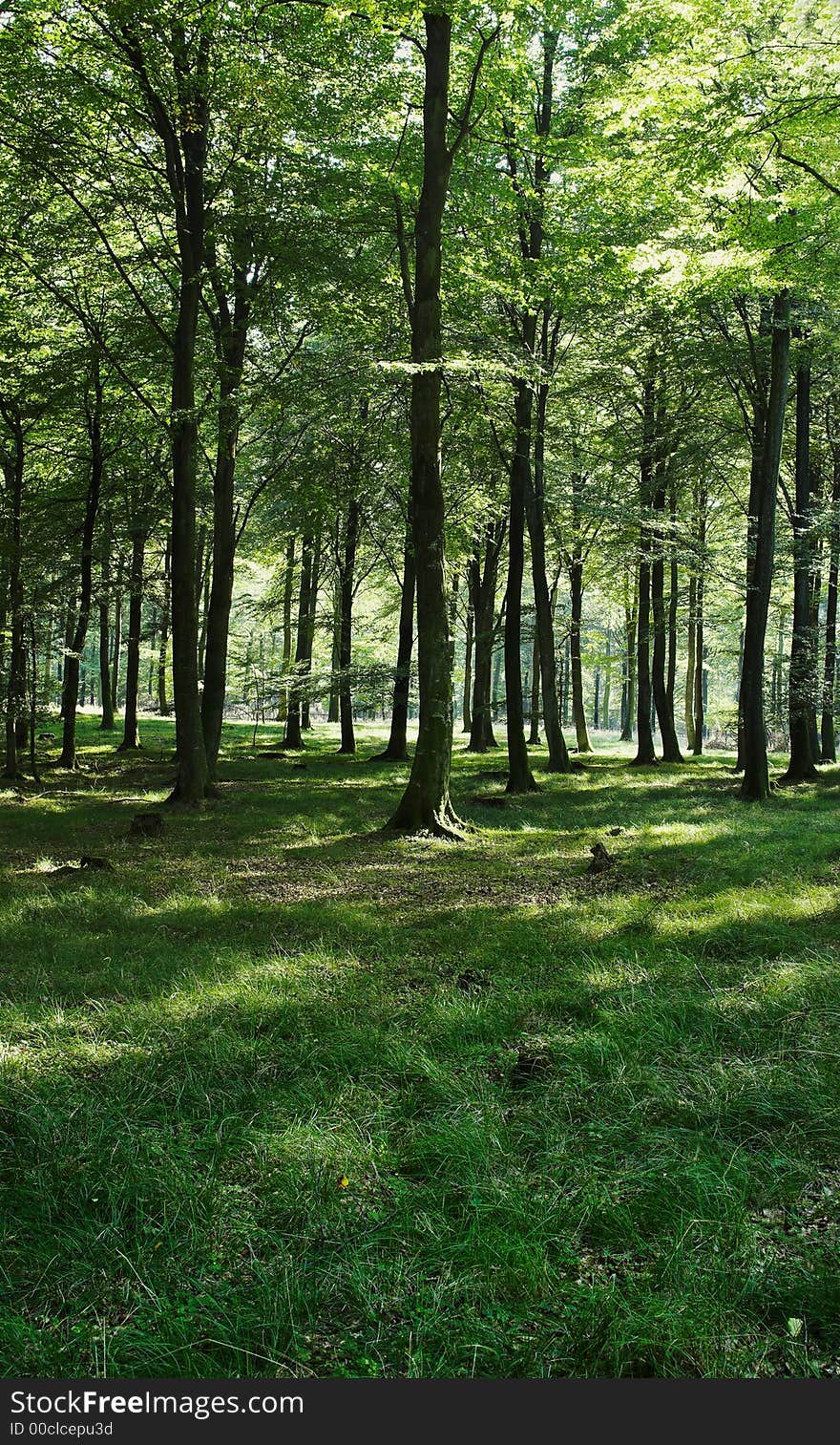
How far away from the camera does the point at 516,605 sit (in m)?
16.1

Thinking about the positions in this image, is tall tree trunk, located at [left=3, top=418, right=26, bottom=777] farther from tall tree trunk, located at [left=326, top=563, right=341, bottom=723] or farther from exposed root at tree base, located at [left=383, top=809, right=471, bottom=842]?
exposed root at tree base, located at [left=383, top=809, right=471, bottom=842]

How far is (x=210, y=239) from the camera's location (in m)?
13.0

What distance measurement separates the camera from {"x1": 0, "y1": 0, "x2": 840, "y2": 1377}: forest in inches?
105

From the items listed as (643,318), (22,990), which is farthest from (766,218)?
(22,990)

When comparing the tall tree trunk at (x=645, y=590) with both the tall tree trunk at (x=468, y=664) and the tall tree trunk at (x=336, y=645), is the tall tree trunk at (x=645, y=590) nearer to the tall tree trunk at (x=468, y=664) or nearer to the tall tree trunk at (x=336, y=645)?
the tall tree trunk at (x=336, y=645)

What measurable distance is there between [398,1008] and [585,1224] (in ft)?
6.58

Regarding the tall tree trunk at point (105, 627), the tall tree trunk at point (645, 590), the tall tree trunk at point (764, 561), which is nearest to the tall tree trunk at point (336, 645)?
the tall tree trunk at point (105, 627)

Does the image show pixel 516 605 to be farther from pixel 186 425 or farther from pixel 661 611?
pixel 661 611

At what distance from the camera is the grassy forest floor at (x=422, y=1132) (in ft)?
7.77

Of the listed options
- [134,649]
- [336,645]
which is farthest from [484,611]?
[134,649]

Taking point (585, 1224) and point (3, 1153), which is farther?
point (3, 1153)

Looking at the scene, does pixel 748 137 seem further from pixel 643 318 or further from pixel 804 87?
pixel 643 318

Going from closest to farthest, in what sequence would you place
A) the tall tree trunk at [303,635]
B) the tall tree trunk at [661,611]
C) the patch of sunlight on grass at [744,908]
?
the patch of sunlight on grass at [744,908], the tall tree trunk at [661,611], the tall tree trunk at [303,635]

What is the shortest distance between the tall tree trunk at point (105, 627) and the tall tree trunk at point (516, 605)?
9.25 metres
